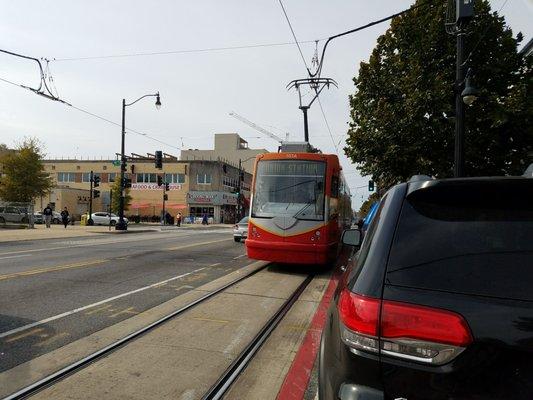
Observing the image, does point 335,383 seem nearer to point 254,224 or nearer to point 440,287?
point 440,287

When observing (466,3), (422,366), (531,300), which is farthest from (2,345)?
(466,3)

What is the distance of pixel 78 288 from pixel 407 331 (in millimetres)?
7993

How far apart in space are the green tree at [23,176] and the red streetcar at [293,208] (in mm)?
38021

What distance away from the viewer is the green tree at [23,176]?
43.4 m

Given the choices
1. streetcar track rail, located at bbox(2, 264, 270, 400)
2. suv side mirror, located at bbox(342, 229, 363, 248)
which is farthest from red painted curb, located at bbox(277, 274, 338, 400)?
streetcar track rail, located at bbox(2, 264, 270, 400)

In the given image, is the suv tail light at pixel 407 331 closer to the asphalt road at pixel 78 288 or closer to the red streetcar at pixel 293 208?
the asphalt road at pixel 78 288

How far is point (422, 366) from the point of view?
6.08 feet

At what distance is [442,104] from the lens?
17.2 m

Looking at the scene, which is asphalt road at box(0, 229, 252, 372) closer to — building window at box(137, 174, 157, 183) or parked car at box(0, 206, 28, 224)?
parked car at box(0, 206, 28, 224)

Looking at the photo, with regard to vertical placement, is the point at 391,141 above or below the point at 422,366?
above

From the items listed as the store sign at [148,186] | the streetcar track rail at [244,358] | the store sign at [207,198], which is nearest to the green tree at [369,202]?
the streetcar track rail at [244,358]

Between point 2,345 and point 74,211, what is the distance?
7174cm

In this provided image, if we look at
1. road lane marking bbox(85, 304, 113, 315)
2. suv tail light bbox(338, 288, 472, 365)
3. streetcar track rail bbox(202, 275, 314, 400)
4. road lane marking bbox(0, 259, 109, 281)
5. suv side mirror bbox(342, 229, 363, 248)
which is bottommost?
streetcar track rail bbox(202, 275, 314, 400)

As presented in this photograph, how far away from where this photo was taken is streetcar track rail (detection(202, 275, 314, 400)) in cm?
421
